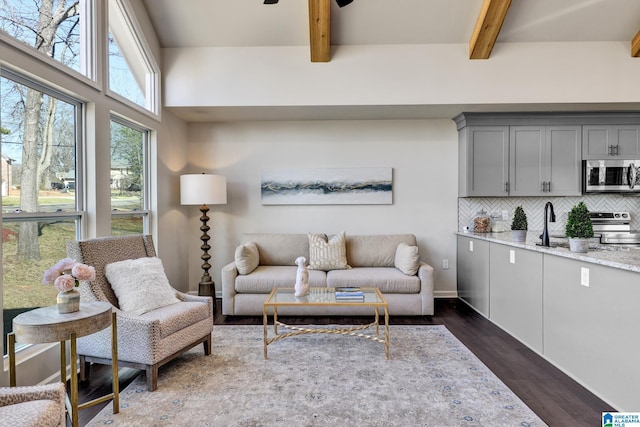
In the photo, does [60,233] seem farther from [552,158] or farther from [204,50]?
[552,158]

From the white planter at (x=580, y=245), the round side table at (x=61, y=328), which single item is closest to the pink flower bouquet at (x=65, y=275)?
the round side table at (x=61, y=328)

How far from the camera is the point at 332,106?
390 centimetres

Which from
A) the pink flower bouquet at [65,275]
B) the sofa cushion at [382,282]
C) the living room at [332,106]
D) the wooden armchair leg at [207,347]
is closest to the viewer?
the pink flower bouquet at [65,275]

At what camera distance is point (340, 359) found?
2.71 metres

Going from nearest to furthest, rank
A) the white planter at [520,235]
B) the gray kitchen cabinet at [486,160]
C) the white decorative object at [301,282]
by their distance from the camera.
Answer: the white decorative object at [301,282] → the white planter at [520,235] → the gray kitchen cabinet at [486,160]

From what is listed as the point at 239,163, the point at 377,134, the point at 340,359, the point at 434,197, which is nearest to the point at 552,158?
the point at 434,197

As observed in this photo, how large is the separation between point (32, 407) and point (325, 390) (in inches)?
60.7

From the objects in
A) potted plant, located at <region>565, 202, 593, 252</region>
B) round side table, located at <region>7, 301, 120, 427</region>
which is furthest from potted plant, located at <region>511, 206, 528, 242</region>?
round side table, located at <region>7, 301, 120, 427</region>

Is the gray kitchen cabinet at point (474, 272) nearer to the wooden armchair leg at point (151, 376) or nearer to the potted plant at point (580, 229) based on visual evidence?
the potted plant at point (580, 229)

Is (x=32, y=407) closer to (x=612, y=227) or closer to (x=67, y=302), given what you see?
(x=67, y=302)

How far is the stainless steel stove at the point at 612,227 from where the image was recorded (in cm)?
428

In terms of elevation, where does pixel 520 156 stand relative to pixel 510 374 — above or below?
above

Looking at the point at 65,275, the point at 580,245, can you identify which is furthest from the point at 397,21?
the point at 65,275

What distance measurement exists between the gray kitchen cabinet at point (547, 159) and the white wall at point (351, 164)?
0.74 metres
